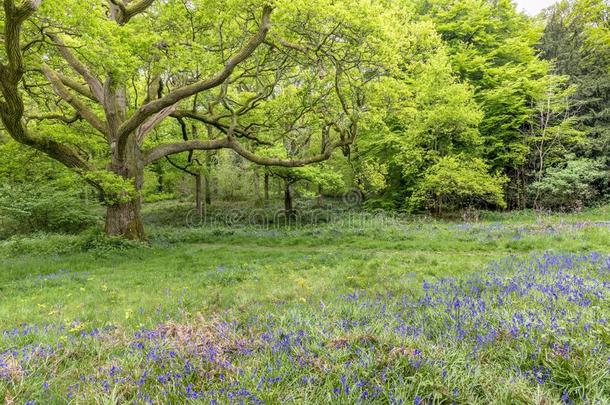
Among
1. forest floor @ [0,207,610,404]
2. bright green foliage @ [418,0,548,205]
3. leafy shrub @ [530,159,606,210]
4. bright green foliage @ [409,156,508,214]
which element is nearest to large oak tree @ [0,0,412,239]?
forest floor @ [0,207,610,404]

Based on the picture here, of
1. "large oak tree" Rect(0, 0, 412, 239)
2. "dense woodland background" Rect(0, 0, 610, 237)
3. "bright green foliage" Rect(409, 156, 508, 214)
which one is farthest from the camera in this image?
"bright green foliage" Rect(409, 156, 508, 214)

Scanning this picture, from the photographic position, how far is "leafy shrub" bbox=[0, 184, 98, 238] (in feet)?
61.6

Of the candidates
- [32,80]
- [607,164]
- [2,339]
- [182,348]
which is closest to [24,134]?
[32,80]

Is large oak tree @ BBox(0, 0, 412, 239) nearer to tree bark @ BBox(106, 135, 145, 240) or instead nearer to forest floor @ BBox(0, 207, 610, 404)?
tree bark @ BBox(106, 135, 145, 240)

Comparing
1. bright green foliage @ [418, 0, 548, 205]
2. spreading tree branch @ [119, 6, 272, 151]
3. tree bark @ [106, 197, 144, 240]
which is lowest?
tree bark @ [106, 197, 144, 240]

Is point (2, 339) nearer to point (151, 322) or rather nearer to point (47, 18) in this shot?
point (151, 322)

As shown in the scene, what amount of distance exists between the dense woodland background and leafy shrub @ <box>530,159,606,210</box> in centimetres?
11

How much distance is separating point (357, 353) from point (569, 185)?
24.9m

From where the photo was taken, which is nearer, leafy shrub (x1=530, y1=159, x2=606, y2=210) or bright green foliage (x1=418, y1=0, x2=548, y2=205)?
leafy shrub (x1=530, y1=159, x2=606, y2=210)

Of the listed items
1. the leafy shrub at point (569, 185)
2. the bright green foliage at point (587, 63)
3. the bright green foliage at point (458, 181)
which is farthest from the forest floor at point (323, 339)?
the bright green foliage at point (587, 63)

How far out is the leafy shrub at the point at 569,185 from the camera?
873 inches

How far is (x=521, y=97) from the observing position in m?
24.2

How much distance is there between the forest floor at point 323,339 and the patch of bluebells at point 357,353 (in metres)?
0.02

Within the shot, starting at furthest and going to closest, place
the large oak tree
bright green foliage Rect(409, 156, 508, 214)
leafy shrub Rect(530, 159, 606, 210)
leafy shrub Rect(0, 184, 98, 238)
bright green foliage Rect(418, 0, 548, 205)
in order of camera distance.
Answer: bright green foliage Rect(418, 0, 548, 205), leafy shrub Rect(530, 159, 606, 210), bright green foliage Rect(409, 156, 508, 214), leafy shrub Rect(0, 184, 98, 238), the large oak tree
